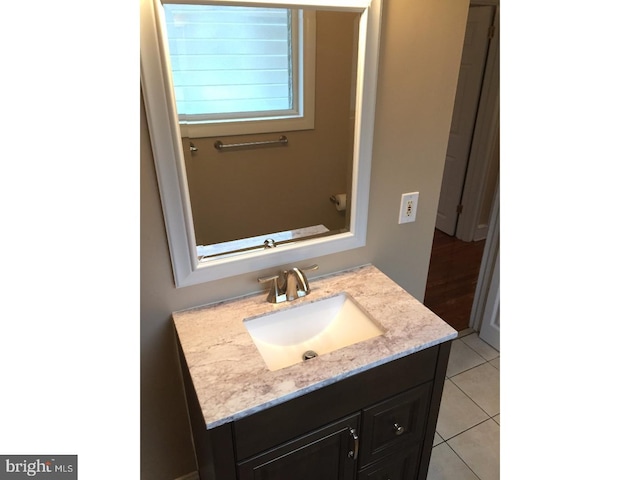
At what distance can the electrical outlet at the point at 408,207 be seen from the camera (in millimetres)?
1428

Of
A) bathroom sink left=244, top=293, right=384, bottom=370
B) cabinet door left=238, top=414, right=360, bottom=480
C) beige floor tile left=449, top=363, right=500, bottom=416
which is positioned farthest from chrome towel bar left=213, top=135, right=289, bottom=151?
beige floor tile left=449, top=363, right=500, bottom=416

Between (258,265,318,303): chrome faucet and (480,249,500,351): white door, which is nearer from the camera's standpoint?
(258,265,318,303): chrome faucet

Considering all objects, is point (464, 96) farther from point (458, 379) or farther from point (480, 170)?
point (458, 379)

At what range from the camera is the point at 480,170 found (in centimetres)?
312

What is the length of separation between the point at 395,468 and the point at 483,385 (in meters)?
0.93

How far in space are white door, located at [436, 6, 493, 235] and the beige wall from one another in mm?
1838

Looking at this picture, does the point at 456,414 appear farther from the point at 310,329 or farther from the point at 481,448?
the point at 310,329

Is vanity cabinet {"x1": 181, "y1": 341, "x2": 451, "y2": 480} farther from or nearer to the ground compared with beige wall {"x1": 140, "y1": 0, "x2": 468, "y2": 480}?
nearer to the ground

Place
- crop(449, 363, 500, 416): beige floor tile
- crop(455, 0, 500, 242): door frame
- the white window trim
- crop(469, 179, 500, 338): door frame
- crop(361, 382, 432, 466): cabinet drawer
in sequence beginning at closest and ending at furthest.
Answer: the white window trim < crop(361, 382, 432, 466): cabinet drawer < crop(449, 363, 500, 416): beige floor tile < crop(469, 179, 500, 338): door frame < crop(455, 0, 500, 242): door frame

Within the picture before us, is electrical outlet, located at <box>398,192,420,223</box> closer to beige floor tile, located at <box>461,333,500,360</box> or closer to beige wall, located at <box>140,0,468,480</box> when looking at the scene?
beige wall, located at <box>140,0,468,480</box>

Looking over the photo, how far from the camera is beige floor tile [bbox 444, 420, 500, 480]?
1644 millimetres

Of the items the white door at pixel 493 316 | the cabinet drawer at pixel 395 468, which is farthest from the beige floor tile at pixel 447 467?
the white door at pixel 493 316

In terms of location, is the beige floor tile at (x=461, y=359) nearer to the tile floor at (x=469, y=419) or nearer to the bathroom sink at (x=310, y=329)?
the tile floor at (x=469, y=419)

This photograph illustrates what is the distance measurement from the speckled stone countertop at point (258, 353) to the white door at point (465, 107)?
7.13 ft
